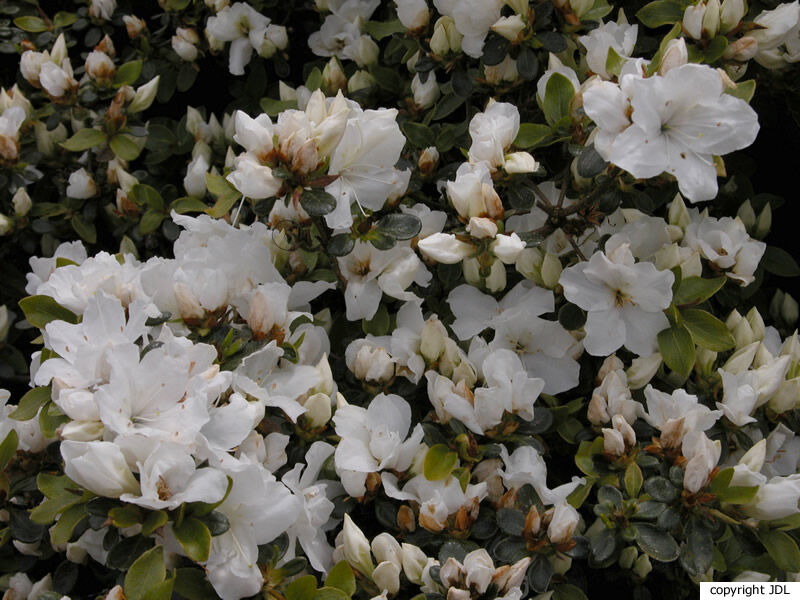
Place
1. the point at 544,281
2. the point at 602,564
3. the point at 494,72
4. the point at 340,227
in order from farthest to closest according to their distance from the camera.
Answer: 1. the point at 494,72
2. the point at 544,281
3. the point at 340,227
4. the point at 602,564

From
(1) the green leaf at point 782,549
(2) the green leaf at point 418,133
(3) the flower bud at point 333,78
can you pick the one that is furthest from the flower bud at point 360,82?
(1) the green leaf at point 782,549

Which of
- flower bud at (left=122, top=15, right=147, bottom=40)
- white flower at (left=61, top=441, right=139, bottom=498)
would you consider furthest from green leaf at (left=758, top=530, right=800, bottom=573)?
flower bud at (left=122, top=15, right=147, bottom=40)

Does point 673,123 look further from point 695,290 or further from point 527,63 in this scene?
point 527,63

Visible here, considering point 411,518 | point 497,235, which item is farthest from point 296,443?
point 497,235

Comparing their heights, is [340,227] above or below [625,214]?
above

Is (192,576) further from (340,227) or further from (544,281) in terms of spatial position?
(544,281)

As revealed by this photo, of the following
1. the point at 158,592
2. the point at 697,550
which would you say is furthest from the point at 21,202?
the point at 697,550
